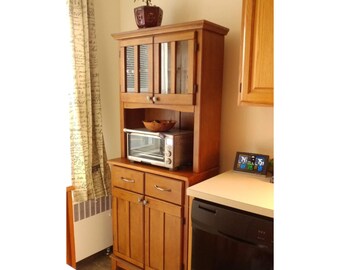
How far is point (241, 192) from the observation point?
1552 mm

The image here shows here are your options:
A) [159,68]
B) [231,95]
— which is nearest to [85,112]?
[159,68]

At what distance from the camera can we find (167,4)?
2275mm

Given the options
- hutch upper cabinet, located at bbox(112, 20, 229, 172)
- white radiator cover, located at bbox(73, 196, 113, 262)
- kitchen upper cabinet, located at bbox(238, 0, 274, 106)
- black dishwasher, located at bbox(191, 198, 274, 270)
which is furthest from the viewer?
white radiator cover, located at bbox(73, 196, 113, 262)

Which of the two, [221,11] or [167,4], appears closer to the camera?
[221,11]

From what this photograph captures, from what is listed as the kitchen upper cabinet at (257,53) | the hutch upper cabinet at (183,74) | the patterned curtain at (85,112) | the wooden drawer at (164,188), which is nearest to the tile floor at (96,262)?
A: the patterned curtain at (85,112)

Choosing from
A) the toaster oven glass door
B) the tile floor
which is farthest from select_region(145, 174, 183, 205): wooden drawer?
the tile floor

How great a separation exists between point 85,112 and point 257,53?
1.37m

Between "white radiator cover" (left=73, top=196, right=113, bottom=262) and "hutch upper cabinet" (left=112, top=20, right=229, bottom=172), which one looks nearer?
"hutch upper cabinet" (left=112, top=20, right=229, bottom=172)

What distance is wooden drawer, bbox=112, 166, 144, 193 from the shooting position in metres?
2.01

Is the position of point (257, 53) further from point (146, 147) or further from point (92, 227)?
point (92, 227)

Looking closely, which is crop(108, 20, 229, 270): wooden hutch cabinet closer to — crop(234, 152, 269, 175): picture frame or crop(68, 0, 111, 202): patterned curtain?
crop(234, 152, 269, 175): picture frame
